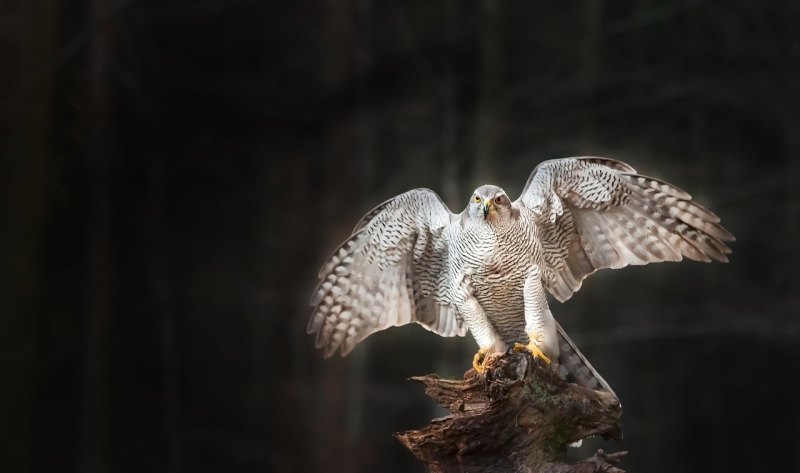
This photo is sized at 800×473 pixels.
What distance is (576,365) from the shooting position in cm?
225

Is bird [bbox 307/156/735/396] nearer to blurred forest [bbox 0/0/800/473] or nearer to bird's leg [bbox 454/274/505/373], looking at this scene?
bird's leg [bbox 454/274/505/373]

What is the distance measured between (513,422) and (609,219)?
2.26 ft

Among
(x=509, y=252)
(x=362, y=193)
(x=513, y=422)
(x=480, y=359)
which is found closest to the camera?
(x=513, y=422)

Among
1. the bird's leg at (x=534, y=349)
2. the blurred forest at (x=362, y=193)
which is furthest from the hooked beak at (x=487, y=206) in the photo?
the blurred forest at (x=362, y=193)

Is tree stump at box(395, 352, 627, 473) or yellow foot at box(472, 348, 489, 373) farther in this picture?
yellow foot at box(472, 348, 489, 373)

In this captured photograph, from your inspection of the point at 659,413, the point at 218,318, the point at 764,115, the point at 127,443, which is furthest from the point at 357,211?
the point at 764,115

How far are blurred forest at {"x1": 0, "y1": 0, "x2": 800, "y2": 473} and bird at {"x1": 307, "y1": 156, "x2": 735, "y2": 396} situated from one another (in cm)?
105

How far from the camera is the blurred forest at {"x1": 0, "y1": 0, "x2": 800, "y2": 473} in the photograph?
3.34 meters

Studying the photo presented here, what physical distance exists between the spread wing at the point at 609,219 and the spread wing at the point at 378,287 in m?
0.32

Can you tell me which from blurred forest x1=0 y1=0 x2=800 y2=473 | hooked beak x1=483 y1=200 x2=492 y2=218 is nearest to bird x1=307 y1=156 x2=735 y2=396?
hooked beak x1=483 y1=200 x2=492 y2=218

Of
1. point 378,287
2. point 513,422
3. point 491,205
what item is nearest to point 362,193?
point 378,287

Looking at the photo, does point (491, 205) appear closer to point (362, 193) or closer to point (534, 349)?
point (534, 349)

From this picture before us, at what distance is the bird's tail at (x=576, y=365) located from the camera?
→ 7.32 ft

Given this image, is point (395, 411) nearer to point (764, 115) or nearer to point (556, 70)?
point (556, 70)
